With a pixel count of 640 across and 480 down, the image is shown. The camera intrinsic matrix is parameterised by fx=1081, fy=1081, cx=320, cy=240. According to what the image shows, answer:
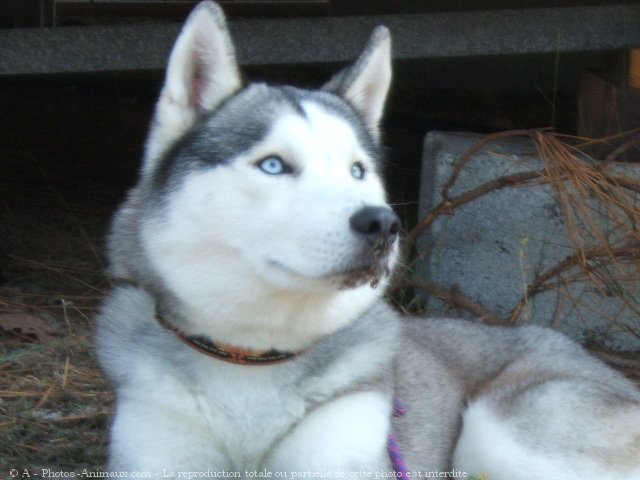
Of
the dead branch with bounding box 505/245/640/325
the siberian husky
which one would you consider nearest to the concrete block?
the dead branch with bounding box 505/245/640/325

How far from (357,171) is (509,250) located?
2386 mm

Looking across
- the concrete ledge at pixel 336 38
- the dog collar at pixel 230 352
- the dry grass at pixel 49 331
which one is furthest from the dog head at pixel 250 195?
the concrete ledge at pixel 336 38

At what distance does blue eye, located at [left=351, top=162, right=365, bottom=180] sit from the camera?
3371 mm

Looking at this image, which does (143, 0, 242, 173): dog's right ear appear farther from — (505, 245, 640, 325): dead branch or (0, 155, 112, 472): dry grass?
(505, 245, 640, 325): dead branch

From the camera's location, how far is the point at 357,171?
3.40m

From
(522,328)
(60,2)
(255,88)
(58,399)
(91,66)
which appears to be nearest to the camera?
(255,88)

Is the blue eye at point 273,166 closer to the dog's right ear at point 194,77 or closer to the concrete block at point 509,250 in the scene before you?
the dog's right ear at point 194,77

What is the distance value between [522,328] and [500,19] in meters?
2.07

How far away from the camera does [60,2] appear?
10047 millimetres

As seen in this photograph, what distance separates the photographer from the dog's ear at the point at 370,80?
146 inches

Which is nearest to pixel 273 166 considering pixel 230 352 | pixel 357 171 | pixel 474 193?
pixel 357 171

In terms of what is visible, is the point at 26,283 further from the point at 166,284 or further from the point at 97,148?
the point at 166,284

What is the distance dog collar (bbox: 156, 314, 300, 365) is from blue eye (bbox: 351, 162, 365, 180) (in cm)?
59

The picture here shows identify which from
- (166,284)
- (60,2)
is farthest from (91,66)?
(60,2)
